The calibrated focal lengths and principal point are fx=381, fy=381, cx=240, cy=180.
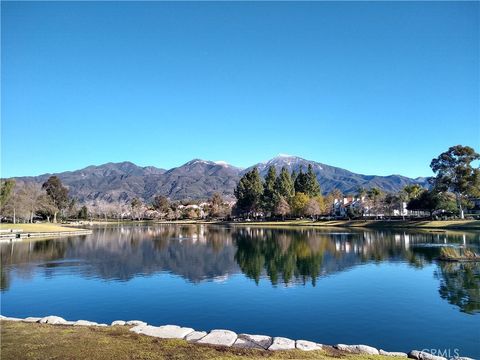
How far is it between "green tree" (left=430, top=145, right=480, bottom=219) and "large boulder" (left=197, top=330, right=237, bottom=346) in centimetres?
7444

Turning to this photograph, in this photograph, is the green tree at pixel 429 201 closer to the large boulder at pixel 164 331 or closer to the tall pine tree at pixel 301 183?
the tall pine tree at pixel 301 183

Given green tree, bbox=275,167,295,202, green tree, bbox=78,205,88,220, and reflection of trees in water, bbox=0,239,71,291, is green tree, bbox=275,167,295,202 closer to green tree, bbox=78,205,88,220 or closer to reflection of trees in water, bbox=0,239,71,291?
reflection of trees in water, bbox=0,239,71,291

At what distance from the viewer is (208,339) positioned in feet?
37.3

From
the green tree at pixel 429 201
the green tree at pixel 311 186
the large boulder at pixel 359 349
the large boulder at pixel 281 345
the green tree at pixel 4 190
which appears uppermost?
the green tree at pixel 311 186

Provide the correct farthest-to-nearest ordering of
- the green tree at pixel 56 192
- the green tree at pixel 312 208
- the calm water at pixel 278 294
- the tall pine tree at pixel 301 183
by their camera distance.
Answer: the green tree at pixel 56 192 → the tall pine tree at pixel 301 183 → the green tree at pixel 312 208 → the calm water at pixel 278 294

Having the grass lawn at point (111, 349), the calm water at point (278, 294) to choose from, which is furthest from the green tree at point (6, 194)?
the grass lawn at point (111, 349)

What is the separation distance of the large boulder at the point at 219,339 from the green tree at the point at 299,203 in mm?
95943

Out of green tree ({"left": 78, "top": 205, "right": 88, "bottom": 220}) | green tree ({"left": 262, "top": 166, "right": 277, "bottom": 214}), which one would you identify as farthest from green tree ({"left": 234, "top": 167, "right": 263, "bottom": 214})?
green tree ({"left": 78, "top": 205, "right": 88, "bottom": 220})

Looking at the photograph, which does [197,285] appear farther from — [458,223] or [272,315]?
[458,223]

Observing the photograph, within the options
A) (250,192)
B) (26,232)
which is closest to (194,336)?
(26,232)

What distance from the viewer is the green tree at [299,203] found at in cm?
10662

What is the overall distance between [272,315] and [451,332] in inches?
278

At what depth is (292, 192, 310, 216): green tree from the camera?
107m

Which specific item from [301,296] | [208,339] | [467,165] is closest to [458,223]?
[467,165]
